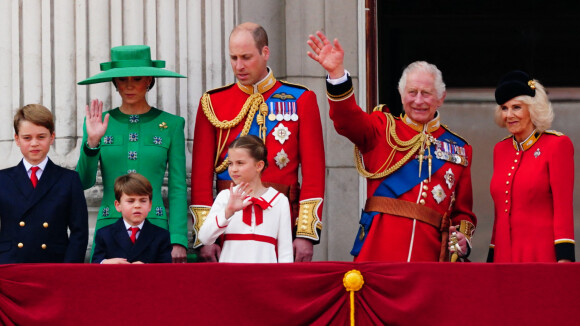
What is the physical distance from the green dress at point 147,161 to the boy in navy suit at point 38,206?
0.28 metres

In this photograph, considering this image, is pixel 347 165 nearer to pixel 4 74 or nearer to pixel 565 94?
pixel 565 94

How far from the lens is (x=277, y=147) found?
6.30 m

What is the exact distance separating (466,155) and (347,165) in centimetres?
184

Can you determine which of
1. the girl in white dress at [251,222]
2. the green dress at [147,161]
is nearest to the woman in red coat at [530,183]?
the girl in white dress at [251,222]

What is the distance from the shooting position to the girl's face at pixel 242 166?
5922 mm

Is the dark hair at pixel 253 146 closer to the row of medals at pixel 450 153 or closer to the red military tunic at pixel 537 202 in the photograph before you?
the row of medals at pixel 450 153

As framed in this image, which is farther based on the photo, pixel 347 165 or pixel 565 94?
pixel 565 94

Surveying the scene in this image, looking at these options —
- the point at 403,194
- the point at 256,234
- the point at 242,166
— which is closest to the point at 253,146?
the point at 242,166

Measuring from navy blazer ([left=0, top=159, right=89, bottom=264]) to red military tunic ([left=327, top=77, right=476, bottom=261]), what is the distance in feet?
4.39

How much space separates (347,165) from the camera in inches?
327

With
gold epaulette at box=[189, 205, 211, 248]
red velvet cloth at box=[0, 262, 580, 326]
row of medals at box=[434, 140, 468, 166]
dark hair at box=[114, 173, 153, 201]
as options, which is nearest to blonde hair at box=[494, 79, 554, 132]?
row of medals at box=[434, 140, 468, 166]

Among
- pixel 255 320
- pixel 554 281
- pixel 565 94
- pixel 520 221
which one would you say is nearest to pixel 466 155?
pixel 520 221

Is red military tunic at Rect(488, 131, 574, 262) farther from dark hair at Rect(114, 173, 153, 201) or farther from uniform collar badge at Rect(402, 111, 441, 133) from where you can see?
dark hair at Rect(114, 173, 153, 201)

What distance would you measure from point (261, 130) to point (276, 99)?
0.19m
